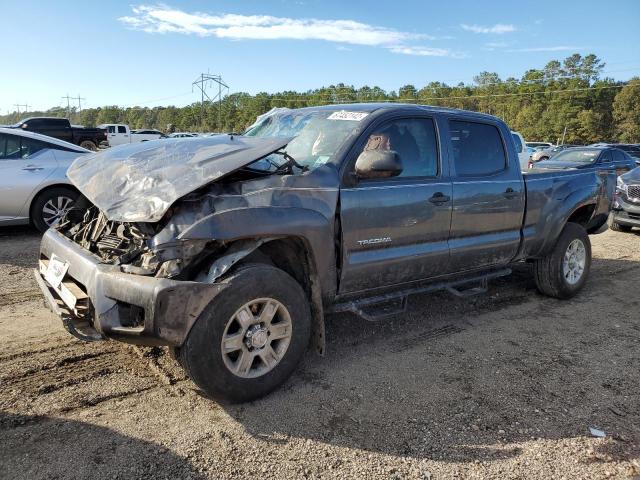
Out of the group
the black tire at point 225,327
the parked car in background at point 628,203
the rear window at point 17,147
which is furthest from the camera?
the parked car in background at point 628,203

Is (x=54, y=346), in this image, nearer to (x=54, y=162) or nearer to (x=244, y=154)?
(x=244, y=154)

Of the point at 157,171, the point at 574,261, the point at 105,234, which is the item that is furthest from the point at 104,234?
the point at 574,261

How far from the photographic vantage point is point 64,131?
26.6 metres

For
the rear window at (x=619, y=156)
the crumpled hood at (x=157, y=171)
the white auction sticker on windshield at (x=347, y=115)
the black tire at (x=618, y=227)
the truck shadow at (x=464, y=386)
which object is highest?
the white auction sticker on windshield at (x=347, y=115)

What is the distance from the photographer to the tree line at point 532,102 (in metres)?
56.1

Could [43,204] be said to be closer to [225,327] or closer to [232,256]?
[232,256]

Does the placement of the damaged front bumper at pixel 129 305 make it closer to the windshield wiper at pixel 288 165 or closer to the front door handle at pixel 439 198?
the windshield wiper at pixel 288 165

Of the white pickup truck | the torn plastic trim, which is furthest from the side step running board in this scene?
the white pickup truck

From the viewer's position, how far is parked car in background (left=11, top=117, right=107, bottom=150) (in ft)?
83.4

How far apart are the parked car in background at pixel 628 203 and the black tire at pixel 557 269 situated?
5313 mm

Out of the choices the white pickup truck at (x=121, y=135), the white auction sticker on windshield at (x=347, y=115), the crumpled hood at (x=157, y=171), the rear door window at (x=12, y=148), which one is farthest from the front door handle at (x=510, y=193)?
the white pickup truck at (x=121, y=135)

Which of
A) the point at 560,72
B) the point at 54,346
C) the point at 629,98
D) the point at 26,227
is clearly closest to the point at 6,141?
the point at 26,227

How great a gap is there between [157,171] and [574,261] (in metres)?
4.73

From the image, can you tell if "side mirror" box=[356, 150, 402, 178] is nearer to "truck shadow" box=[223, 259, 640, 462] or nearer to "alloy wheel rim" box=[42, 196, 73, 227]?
"truck shadow" box=[223, 259, 640, 462]
